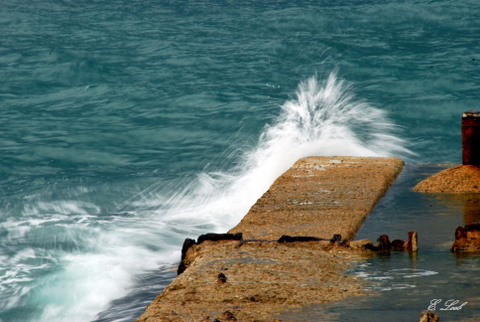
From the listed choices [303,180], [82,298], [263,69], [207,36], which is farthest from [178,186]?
[207,36]

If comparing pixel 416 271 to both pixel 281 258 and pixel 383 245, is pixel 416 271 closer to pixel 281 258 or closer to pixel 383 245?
pixel 383 245

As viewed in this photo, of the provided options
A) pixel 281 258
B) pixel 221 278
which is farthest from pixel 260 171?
pixel 221 278

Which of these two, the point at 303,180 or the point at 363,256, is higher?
the point at 303,180

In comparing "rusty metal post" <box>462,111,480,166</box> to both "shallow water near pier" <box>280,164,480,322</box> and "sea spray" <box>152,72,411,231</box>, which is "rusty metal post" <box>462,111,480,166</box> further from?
"sea spray" <box>152,72,411,231</box>

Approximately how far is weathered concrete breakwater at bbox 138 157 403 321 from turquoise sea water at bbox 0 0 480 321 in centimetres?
70

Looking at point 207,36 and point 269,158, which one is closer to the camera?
point 269,158

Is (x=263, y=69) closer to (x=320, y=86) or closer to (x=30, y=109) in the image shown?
(x=320, y=86)

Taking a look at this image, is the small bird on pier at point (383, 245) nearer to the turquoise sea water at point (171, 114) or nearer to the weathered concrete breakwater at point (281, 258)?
the weathered concrete breakwater at point (281, 258)

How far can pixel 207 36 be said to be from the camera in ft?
78.1

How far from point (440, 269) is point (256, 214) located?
1.67m

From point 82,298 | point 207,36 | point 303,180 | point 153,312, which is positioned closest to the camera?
point 153,312

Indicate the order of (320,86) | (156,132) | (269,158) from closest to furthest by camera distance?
(269,158) < (156,132) < (320,86)

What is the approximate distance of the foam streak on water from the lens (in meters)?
6.09

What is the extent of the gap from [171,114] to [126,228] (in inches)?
333
